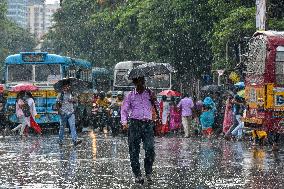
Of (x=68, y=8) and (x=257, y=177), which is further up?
(x=68, y=8)

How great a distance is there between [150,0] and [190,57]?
4.06 metres

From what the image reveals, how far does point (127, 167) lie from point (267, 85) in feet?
27.5

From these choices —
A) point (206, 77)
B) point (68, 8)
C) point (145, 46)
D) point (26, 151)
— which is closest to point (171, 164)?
point (26, 151)

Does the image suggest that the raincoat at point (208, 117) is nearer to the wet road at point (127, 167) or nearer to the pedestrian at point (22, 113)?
the pedestrian at point (22, 113)

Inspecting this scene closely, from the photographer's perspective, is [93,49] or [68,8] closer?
[93,49]

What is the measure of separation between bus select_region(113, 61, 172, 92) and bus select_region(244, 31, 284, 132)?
1471 cm

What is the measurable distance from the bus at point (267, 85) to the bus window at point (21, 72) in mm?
10810

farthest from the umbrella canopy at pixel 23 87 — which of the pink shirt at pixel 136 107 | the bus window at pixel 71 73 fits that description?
the pink shirt at pixel 136 107

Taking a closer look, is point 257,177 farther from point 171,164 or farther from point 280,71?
point 280,71

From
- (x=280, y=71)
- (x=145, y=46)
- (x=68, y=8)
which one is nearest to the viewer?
(x=280, y=71)

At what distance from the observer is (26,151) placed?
69.7ft

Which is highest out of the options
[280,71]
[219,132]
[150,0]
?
[150,0]

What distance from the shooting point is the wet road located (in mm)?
13352

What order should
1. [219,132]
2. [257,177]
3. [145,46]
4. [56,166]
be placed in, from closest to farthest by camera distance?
1. [257,177]
2. [56,166]
3. [219,132]
4. [145,46]
